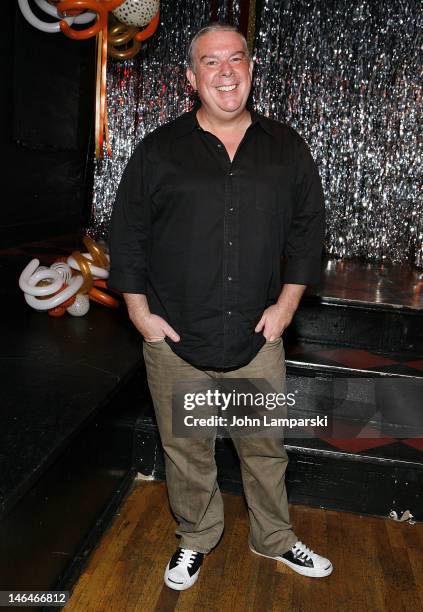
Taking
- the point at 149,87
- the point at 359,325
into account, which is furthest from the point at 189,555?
the point at 149,87

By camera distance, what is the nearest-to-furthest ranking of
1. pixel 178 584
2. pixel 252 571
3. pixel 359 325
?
pixel 178 584 < pixel 252 571 < pixel 359 325

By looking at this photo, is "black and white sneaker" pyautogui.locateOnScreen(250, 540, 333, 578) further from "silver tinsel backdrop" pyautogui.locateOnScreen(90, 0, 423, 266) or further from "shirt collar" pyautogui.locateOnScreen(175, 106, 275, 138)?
"silver tinsel backdrop" pyautogui.locateOnScreen(90, 0, 423, 266)

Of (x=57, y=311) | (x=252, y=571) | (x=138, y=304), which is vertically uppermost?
(x=138, y=304)

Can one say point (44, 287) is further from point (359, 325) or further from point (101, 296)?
point (359, 325)

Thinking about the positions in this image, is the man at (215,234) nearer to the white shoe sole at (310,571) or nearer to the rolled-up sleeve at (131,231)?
the rolled-up sleeve at (131,231)

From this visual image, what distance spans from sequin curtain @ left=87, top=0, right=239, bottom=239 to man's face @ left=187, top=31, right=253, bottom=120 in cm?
359

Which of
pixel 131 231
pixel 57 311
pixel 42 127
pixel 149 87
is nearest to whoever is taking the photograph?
pixel 131 231

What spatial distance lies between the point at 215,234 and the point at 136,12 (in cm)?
191

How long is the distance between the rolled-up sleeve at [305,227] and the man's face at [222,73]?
23 cm

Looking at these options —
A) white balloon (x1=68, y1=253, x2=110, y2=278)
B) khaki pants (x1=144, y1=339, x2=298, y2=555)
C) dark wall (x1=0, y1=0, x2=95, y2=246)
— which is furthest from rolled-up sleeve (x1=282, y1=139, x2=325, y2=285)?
dark wall (x1=0, y1=0, x2=95, y2=246)

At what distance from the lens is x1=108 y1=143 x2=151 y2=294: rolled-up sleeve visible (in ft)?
5.68

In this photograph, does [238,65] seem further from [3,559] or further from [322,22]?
[322,22]

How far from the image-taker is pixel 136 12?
3186 millimetres

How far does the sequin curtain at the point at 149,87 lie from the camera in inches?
204
